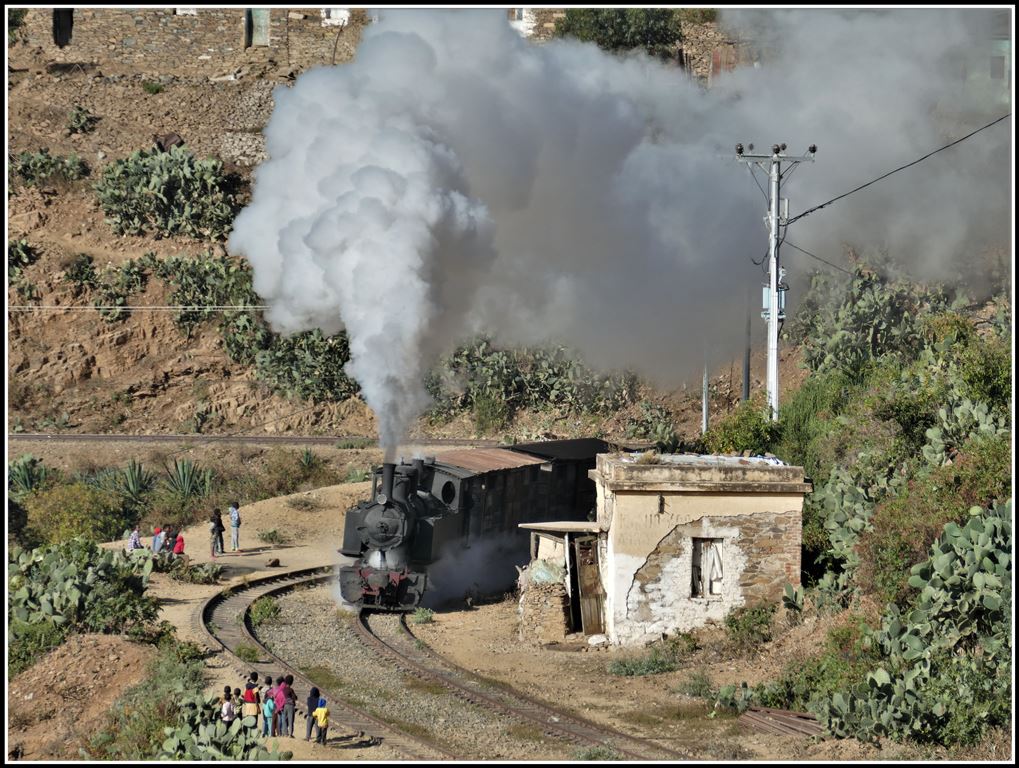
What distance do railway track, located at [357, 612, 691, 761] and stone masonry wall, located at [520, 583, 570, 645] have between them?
5.29 feet

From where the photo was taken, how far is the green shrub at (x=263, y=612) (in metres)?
22.4

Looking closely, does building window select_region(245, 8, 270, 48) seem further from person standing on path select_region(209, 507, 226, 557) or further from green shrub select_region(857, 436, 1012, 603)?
green shrub select_region(857, 436, 1012, 603)

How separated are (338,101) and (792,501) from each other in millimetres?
14273

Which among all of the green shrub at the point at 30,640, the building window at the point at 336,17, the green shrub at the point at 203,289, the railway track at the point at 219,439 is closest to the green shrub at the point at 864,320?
the railway track at the point at 219,439

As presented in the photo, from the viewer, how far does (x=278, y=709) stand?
51.5 feet

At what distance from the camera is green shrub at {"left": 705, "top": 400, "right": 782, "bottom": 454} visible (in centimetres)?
2595

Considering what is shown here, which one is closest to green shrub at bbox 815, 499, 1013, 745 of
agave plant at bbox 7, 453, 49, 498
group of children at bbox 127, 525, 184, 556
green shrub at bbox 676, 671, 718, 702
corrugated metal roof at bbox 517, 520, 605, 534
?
green shrub at bbox 676, 671, 718, 702

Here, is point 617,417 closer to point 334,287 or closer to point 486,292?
point 486,292

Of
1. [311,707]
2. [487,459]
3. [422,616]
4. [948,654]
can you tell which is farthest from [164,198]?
[948,654]

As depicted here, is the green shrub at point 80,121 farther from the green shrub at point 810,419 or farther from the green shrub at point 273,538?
the green shrub at point 810,419

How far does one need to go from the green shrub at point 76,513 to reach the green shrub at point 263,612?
838cm

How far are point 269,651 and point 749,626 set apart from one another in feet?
23.1

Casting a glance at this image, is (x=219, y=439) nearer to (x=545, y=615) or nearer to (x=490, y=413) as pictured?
(x=490, y=413)

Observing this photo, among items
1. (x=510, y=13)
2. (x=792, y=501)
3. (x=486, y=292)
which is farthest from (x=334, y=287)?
(x=510, y=13)
